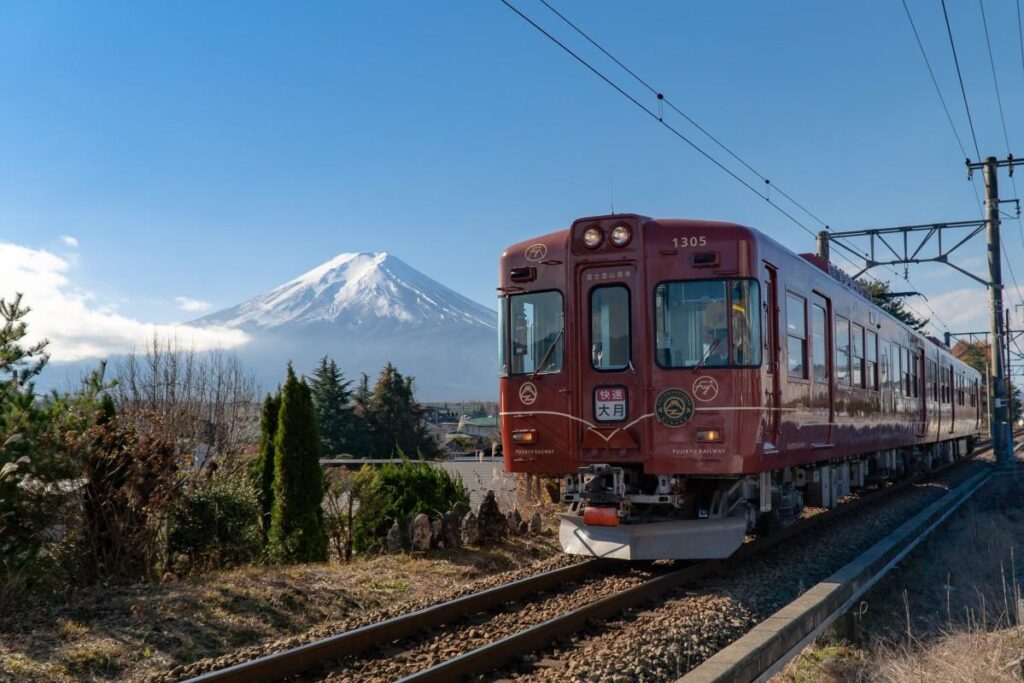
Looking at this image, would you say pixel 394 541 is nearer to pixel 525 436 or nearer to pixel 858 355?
pixel 525 436

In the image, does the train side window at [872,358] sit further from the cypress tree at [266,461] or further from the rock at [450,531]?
the cypress tree at [266,461]

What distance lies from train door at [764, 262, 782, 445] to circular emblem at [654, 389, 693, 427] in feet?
2.72

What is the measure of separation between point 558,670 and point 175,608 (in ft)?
9.95

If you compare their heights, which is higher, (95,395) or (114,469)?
(95,395)

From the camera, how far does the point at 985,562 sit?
9.97 meters

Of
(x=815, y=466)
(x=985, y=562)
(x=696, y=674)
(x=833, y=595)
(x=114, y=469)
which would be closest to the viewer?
(x=696, y=674)

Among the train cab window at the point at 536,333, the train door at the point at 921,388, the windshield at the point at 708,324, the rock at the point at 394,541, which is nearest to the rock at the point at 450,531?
the rock at the point at 394,541

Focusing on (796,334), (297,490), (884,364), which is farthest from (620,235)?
(884,364)

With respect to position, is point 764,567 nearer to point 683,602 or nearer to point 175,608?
point 683,602

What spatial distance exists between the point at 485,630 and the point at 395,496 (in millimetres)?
5570

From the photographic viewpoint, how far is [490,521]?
10852 mm

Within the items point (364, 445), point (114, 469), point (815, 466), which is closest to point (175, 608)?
point (114, 469)

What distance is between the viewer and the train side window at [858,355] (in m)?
12.5

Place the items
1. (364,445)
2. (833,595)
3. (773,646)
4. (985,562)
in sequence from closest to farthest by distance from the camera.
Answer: (773,646) < (833,595) < (985,562) < (364,445)
